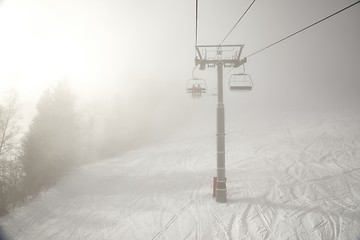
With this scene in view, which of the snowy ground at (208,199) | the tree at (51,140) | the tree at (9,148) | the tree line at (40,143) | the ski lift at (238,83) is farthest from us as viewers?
the tree at (51,140)

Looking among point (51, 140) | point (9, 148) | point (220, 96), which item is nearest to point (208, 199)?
point (220, 96)

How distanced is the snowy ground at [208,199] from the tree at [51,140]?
1.79 m

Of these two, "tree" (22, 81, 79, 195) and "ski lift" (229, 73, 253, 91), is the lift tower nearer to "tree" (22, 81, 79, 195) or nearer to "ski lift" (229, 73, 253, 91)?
"ski lift" (229, 73, 253, 91)

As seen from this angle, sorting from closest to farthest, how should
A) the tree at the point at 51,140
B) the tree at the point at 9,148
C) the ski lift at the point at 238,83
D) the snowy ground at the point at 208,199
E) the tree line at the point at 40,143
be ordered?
the snowy ground at the point at 208,199 → the ski lift at the point at 238,83 → the tree at the point at 9,148 → the tree line at the point at 40,143 → the tree at the point at 51,140

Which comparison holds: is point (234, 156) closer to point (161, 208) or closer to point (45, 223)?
→ point (161, 208)

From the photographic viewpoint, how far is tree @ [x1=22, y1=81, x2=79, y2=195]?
2195 centimetres

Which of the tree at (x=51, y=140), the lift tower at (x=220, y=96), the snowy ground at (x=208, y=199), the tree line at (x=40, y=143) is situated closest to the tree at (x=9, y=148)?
the tree line at (x=40, y=143)

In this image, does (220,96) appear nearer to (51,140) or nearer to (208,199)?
(208,199)

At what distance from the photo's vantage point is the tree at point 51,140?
72.0 feet

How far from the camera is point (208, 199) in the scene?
49.9 ft

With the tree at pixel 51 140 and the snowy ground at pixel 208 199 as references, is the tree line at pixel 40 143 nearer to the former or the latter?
the tree at pixel 51 140

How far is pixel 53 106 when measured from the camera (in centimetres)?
2575

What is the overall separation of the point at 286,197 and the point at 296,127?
2514 centimetres

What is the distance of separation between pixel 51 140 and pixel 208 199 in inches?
707
